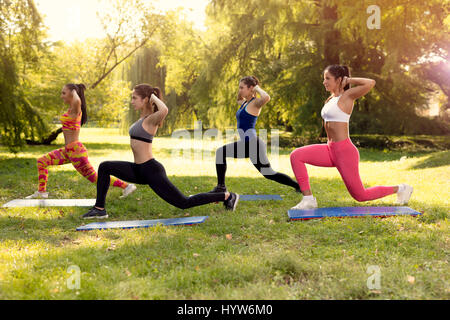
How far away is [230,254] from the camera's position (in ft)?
13.2

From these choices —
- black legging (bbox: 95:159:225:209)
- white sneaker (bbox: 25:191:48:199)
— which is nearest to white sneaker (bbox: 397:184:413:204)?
black legging (bbox: 95:159:225:209)

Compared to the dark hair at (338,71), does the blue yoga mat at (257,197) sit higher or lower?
lower

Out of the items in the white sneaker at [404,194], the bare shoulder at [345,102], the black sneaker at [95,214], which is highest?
the bare shoulder at [345,102]

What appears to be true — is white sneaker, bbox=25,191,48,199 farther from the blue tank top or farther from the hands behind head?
the hands behind head

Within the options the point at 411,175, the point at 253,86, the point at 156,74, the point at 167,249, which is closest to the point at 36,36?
the point at 253,86

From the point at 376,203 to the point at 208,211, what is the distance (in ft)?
8.66

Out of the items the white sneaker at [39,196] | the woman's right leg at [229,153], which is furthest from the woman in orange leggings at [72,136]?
the woman's right leg at [229,153]

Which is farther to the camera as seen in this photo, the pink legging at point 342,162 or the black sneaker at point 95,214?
the black sneaker at point 95,214

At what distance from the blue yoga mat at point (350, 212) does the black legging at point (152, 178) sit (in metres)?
1.27

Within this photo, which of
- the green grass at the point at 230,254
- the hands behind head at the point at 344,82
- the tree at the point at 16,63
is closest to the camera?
the green grass at the point at 230,254

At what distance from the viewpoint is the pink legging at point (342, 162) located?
17.1 feet

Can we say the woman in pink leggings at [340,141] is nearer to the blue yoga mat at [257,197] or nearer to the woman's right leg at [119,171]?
the blue yoga mat at [257,197]
